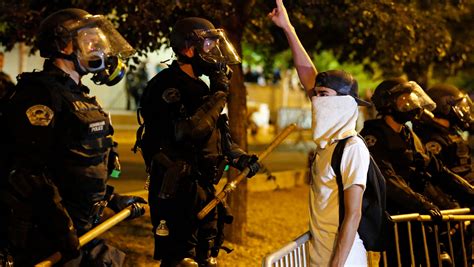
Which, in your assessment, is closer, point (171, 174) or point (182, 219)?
point (171, 174)

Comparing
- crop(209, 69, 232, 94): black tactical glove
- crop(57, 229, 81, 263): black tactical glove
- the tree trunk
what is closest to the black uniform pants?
crop(209, 69, 232, 94): black tactical glove

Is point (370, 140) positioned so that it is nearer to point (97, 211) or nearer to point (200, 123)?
point (200, 123)

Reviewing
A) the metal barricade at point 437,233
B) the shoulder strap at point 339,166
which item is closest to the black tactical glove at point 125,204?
the shoulder strap at point 339,166

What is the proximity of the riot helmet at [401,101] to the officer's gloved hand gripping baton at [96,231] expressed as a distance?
2347 millimetres

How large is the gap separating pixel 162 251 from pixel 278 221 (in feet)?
15.7

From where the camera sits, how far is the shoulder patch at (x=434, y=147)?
6410 millimetres

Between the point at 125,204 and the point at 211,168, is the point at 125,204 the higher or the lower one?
the higher one

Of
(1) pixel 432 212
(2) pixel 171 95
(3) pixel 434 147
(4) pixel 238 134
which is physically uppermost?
(2) pixel 171 95

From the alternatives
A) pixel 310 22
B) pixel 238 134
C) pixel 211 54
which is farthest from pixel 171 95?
pixel 310 22

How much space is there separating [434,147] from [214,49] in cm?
233

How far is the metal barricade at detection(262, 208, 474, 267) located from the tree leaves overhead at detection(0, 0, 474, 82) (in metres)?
2.83

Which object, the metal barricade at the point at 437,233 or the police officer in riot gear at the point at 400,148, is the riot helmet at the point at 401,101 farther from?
the metal barricade at the point at 437,233

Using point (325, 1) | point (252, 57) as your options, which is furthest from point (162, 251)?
point (252, 57)

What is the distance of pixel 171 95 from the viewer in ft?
16.4
